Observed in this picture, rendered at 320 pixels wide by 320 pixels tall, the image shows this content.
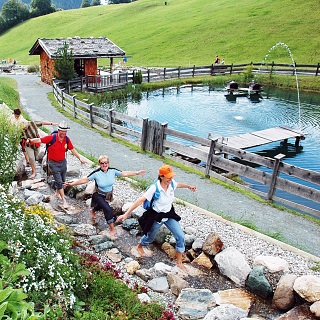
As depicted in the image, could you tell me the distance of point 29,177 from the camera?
11141 millimetres

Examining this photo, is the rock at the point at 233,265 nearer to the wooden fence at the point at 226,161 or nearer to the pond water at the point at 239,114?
the wooden fence at the point at 226,161

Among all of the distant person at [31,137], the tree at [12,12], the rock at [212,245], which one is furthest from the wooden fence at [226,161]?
the tree at [12,12]

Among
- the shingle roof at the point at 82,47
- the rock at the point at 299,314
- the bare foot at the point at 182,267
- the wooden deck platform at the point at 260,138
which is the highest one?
the shingle roof at the point at 82,47

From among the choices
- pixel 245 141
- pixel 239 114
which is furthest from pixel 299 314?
pixel 239 114

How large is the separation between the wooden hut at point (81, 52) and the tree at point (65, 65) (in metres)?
1.48

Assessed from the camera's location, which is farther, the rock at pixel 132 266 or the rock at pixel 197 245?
the rock at pixel 197 245

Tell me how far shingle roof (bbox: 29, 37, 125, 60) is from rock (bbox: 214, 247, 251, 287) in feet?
90.6

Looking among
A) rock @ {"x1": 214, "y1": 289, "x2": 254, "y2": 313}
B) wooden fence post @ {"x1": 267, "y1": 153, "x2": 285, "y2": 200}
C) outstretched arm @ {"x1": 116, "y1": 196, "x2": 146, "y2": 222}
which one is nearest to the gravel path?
wooden fence post @ {"x1": 267, "y1": 153, "x2": 285, "y2": 200}

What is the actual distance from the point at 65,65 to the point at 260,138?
17.6 meters

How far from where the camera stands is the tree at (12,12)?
10262cm

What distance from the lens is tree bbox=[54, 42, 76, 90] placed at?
29.2m

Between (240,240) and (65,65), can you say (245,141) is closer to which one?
(240,240)

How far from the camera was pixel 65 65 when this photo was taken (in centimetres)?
2930

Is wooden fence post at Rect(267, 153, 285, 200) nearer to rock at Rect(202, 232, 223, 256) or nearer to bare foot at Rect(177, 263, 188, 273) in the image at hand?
rock at Rect(202, 232, 223, 256)
